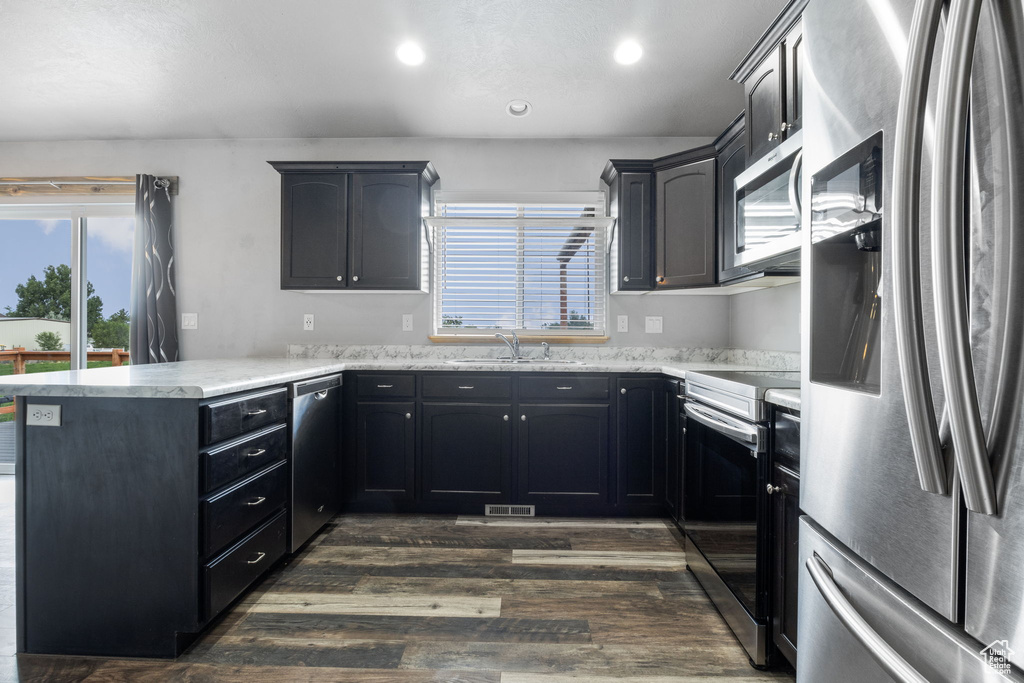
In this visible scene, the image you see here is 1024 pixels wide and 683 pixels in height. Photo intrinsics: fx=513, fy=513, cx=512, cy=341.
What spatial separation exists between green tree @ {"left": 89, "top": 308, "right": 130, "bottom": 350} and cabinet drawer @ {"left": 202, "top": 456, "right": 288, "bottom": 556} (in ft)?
7.76

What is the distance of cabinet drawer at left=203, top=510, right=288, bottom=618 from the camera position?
5.64 feet

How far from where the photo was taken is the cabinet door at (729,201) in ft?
7.93

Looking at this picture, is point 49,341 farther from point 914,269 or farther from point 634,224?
point 914,269

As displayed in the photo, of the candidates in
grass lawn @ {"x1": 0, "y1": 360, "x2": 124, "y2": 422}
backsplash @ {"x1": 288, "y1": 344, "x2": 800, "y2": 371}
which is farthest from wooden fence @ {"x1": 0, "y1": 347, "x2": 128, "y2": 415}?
backsplash @ {"x1": 288, "y1": 344, "x2": 800, "y2": 371}

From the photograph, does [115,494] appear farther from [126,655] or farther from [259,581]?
[259,581]

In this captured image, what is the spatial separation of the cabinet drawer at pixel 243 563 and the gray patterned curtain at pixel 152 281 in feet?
6.32

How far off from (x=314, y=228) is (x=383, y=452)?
1442mm

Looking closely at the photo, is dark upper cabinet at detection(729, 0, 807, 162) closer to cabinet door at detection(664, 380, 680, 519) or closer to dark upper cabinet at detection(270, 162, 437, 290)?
cabinet door at detection(664, 380, 680, 519)

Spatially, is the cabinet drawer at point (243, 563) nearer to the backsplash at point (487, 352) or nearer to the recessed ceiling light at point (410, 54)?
the backsplash at point (487, 352)

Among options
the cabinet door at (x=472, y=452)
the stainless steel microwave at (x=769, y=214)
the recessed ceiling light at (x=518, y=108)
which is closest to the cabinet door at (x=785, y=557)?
the stainless steel microwave at (x=769, y=214)

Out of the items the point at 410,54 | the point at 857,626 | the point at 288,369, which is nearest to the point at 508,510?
the point at 288,369

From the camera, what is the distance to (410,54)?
8.70 feet

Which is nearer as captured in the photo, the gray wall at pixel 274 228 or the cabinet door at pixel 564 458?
the cabinet door at pixel 564 458

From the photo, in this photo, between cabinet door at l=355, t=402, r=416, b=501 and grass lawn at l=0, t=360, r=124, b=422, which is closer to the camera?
cabinet door at l=355, t=402, r=416, b=501
